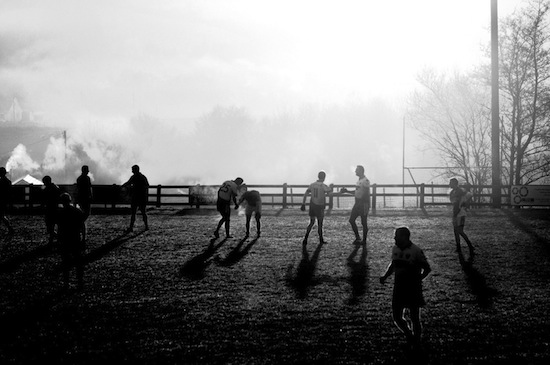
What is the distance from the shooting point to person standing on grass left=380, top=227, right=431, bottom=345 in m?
6.77

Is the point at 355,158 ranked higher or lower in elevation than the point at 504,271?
higher

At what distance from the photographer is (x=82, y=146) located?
257 ft

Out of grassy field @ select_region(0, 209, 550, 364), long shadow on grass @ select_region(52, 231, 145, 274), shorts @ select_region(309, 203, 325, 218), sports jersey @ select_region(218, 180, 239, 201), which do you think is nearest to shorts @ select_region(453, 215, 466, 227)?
grassy field @ select_region(0, 209, 550, 364)

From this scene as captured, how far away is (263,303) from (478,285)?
4.06 meters

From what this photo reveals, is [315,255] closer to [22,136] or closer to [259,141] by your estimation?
[259,141]

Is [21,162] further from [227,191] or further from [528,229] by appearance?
[528,229]

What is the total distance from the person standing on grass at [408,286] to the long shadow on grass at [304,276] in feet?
9.81

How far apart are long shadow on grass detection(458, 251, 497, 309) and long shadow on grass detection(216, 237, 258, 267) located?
4986 millimetres

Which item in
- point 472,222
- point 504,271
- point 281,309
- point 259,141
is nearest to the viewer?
point 281,309

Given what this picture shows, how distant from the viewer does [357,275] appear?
1147 cm

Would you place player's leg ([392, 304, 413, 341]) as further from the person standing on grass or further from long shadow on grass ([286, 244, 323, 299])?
long shadow on grass ([286, 244, 323, 299])

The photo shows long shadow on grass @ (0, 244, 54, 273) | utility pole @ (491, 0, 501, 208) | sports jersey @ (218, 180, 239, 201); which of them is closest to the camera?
long shadow on grass @ (0, 244, 54, 273)

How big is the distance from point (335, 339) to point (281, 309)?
1.73 meters

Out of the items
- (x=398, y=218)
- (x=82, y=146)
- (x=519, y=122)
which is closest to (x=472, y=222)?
(x=398, y=218)
